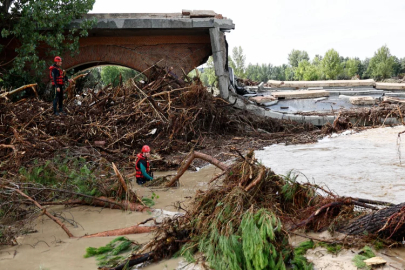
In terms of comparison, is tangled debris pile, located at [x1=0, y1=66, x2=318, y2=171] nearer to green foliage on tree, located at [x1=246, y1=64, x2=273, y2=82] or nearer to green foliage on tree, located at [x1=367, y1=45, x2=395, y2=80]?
green foliage on tree, located at [x1=367, y1=45, x2=395, y2=80]

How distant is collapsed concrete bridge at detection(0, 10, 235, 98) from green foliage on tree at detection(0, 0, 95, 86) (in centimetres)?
46

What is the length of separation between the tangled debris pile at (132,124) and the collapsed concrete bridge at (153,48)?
1974 mm

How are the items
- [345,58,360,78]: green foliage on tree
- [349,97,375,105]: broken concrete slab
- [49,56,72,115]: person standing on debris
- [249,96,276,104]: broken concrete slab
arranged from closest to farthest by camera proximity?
1. [49,56,72,115]: person standing on debris
2. [349,97,375,105]: broken concrete slab
3. [249,96,276,104]: broken concrete slab
4. [345,58,360,78]: green foliage on tree

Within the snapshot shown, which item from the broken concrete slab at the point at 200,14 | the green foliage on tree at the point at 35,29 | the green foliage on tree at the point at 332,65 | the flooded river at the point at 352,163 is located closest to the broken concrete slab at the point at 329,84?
the broken concrete slab at the point at 200,14

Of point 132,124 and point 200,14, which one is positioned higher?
point 200,14

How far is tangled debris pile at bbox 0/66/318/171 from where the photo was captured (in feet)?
28.6

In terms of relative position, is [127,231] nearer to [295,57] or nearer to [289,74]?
[289,74]

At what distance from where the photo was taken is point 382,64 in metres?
45.0

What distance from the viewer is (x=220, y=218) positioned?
14.1 feet

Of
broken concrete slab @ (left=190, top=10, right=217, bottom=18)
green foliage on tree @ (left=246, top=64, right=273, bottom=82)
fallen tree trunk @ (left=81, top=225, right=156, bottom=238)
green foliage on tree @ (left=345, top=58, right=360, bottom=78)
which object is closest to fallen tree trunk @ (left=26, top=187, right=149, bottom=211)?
fallen tree trunk @ (left=81, top=225, right=156, bottom=238)

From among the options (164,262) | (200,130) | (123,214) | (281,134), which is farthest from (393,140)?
(164,262)

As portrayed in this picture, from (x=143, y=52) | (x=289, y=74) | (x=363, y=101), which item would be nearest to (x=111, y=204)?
(x=143, y=52)

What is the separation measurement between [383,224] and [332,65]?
48426 mm

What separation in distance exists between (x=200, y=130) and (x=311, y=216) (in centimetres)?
715
